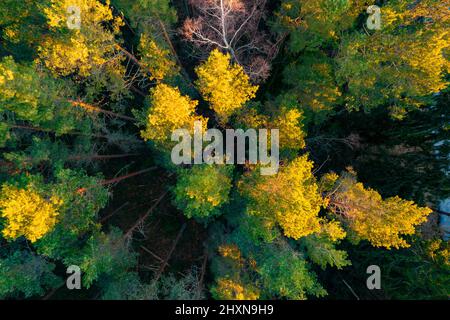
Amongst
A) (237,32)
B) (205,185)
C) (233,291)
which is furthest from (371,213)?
(237,32)

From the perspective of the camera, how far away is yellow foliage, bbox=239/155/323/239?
609 inches

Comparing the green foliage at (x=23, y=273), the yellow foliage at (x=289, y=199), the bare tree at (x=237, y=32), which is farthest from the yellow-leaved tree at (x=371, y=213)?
the green foliage at (x=23, y=273)

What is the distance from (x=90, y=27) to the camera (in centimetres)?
1659

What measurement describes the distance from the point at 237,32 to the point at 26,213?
13873 mm

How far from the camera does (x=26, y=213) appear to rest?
14992 mm

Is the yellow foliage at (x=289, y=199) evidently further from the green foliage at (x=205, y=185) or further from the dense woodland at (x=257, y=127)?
the green foliage at (x=205, y=185)

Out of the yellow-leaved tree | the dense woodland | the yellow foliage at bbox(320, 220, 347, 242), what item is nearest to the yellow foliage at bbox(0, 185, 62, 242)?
the dense woodland

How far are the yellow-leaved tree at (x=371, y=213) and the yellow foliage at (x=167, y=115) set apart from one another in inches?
306

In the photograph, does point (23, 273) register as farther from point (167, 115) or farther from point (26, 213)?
point (167, 115)

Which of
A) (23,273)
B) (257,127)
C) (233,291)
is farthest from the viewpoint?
(257,127)

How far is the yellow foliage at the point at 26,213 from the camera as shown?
48.3ft

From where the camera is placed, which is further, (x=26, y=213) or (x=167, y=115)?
(x=167, y=115)

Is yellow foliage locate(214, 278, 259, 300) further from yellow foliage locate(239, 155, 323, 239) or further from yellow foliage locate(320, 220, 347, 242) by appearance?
yellow foliage locate(320, 220, 347, 242)
